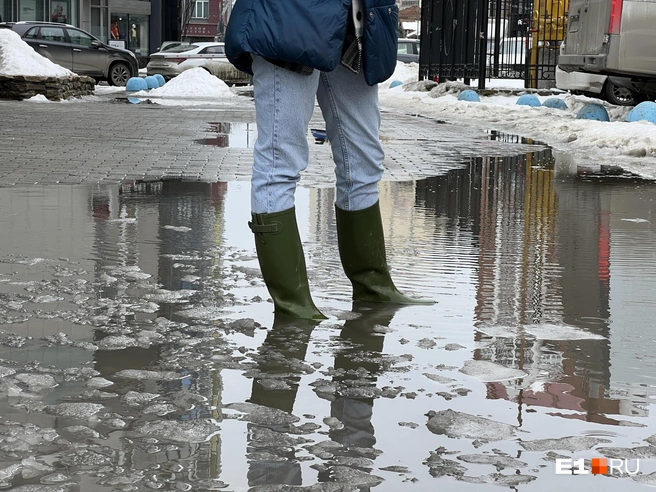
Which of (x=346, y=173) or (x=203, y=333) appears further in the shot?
(x=346, y=173)

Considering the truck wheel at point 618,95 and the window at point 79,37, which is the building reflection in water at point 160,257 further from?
the window at point 79,37

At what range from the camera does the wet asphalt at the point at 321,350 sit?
7.95 feet

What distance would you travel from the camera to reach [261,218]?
387 cm

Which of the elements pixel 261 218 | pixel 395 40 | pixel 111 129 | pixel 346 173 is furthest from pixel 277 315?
pixel 111 129

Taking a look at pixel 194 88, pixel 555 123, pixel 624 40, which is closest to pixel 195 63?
pixel 194 88

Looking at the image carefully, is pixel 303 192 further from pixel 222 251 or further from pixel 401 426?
pixel 401 426

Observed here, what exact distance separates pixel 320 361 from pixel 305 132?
996mm

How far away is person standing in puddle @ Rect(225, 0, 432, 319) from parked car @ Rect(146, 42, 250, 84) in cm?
3072

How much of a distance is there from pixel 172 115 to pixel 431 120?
3809 mm

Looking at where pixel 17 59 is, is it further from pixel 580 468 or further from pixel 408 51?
pixel 408 51

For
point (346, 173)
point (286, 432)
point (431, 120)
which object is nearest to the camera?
point (286, 432)

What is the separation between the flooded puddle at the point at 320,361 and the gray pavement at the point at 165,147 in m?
2.21

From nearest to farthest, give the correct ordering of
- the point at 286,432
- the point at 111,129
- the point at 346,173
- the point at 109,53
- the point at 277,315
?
the point at 286,432, the point at 277,315, the point at 346,173, the point at 111,129, the point at 109,53

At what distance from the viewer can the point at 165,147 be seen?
10.6 m
